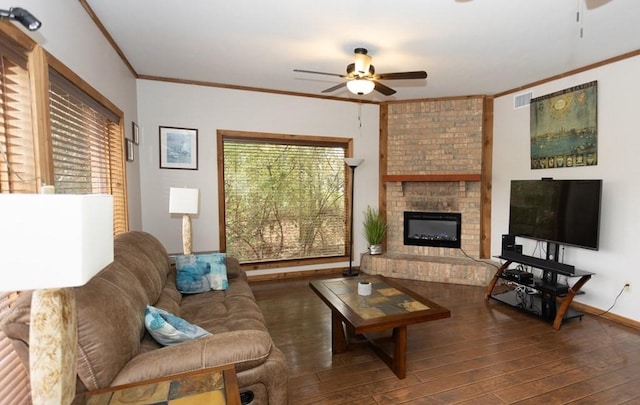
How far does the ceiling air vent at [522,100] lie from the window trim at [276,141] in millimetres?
2344

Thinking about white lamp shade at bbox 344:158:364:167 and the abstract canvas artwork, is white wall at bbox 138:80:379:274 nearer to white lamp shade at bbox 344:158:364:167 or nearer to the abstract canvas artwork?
white lamp shade at bbox 344:158:364:167

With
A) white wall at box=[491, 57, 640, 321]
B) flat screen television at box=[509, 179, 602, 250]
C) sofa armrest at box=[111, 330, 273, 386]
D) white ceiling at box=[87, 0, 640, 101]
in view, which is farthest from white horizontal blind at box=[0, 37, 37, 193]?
white wall at box=[491, 57, 640, 321]

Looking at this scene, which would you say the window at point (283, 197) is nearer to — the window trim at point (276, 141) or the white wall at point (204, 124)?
the window trim at point (276, 141)

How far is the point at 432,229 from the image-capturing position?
5027mm

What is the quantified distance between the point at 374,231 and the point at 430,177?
1.18 m

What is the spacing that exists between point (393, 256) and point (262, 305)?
2.22 meters

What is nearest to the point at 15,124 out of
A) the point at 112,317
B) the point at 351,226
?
the point at 112,317

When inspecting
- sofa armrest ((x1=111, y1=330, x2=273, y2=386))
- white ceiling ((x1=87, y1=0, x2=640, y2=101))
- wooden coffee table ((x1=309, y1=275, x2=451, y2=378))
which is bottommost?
wooden coffee table ((x1=309, y1=275, x2=451, y2=378))

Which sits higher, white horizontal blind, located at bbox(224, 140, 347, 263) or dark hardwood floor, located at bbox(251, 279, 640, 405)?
white horizontal blind, located at bbox(224, 140, 347, 263)

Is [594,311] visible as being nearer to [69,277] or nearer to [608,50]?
[608,50]

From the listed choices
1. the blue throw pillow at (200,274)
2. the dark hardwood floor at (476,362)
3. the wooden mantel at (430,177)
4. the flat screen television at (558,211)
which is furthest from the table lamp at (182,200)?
the flat screen television at (558,211)

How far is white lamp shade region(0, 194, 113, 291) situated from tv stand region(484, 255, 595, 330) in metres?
3.84

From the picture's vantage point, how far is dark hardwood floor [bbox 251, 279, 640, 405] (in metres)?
2.14

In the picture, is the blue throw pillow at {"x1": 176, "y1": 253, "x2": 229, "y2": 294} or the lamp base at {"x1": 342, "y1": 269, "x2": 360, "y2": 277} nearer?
the blue throw pillow at {"x1": 176, "y1": 253, "x2": 229, "y2": 294}
